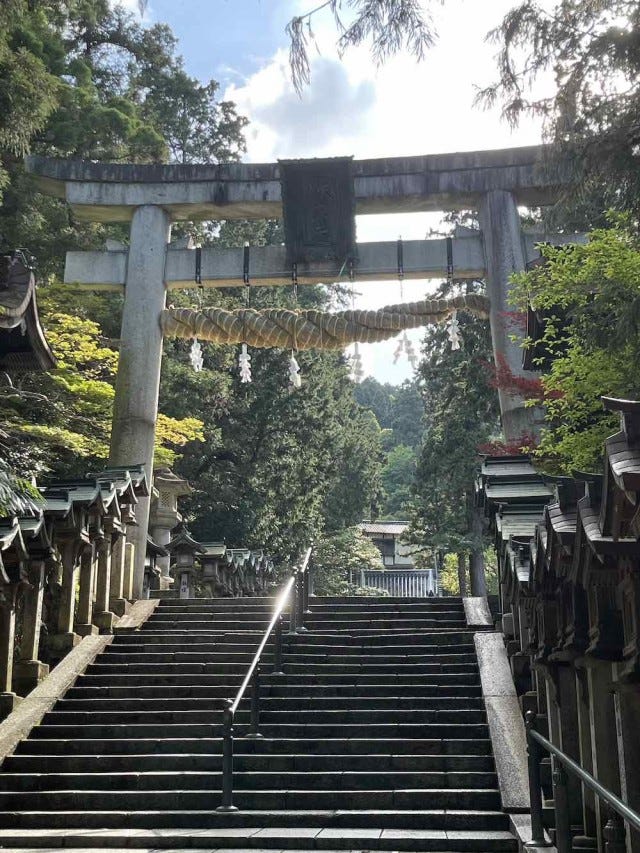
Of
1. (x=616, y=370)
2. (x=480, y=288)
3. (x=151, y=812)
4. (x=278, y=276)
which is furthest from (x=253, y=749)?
(x=480, y=288)

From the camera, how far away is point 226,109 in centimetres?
3353

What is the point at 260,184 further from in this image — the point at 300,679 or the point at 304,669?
the point at 300,679

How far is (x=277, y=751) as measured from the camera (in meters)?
8.77

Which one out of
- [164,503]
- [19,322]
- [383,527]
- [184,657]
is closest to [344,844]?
[184,657]

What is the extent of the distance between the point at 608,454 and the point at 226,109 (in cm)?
3209

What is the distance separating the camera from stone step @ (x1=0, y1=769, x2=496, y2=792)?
8.05 metres

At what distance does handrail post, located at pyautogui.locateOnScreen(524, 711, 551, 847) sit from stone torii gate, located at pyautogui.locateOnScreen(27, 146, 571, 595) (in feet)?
31.1

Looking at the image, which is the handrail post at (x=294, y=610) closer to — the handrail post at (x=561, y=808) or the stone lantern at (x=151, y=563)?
the stone lantern at (x=151, y=563)

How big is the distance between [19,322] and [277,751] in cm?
464

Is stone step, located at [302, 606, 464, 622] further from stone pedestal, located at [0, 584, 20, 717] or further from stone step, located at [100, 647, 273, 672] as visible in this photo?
stone pedestal, located at [0, 584, 20, 717]

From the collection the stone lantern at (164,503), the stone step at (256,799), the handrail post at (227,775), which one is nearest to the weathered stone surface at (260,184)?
the stone lantern at (164,503)

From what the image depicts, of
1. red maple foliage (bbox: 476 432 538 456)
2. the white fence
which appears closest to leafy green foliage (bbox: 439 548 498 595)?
the white fence

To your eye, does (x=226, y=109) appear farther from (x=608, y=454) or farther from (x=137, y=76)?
(x=608, y=454)

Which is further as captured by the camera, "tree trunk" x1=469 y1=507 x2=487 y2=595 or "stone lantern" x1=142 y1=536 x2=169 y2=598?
"tree trunk" x1=469 y1=507 x2=487 y2=595
